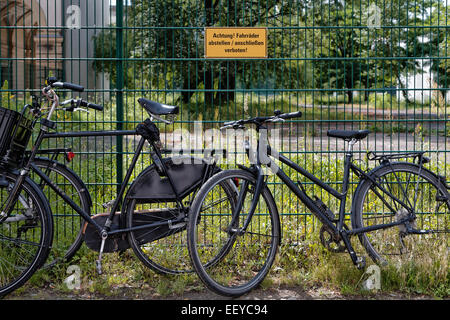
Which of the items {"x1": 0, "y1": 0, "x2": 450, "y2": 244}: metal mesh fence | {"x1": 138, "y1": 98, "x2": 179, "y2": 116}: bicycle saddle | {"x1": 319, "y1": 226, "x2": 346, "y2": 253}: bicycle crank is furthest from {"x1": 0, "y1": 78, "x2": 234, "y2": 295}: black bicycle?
{"x1": 319, "y1": 226, "x2": 346, "y2": 253}: bicycle crank

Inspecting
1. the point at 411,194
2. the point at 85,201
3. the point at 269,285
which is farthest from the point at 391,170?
the point at 85,201

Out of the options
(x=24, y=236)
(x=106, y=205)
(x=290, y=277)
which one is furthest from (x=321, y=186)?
(x=24, y=236)

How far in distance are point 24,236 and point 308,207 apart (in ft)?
6.70

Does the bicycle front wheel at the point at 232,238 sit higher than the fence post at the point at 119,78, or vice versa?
the fence post at the point at 119,78

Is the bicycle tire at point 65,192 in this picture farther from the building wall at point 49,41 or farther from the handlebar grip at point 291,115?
the handlebar grip at point 291,115

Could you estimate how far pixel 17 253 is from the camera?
405 cm

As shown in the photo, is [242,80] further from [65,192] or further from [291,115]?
[65,192]

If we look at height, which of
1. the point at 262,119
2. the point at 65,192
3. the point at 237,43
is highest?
the point at 237,43

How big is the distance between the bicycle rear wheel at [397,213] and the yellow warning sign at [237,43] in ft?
4.65

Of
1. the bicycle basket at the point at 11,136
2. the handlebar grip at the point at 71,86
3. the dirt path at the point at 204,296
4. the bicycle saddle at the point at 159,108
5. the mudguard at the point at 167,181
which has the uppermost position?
the handlebar grip at the point at 71,86

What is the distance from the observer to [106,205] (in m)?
4.23

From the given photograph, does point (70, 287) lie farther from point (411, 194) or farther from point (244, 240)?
point (411, 194)

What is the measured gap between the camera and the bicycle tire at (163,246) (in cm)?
414

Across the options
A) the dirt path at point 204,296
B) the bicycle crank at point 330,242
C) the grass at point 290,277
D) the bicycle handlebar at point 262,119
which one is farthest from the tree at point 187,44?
the dirt path at point 204,296
